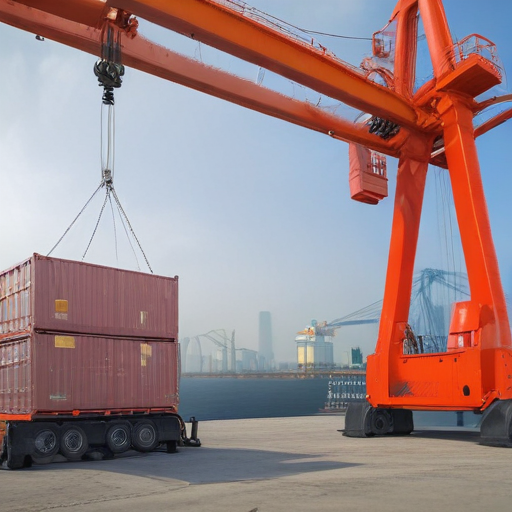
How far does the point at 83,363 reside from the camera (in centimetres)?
1302

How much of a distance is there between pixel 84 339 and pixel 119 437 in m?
2.17

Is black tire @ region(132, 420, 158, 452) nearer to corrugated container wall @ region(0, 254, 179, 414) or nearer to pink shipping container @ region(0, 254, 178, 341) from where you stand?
corrugated container wall @ region(0, 254, 179, 414)

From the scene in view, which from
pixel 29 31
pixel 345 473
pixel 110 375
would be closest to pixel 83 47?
pixel 29 31

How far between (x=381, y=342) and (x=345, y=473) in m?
8.49

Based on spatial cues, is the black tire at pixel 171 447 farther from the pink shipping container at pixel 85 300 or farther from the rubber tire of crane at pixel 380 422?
the rubber tire of crane at pixel 380 422

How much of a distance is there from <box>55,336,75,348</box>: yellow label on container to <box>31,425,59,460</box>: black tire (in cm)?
161

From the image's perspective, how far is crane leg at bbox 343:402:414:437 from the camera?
17.1 m

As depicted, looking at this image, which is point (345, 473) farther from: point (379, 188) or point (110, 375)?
point (379, 188)

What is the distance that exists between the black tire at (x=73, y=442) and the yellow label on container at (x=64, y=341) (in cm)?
159

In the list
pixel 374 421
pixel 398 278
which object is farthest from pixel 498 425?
pixel 398 278

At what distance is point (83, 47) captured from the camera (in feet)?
42.6

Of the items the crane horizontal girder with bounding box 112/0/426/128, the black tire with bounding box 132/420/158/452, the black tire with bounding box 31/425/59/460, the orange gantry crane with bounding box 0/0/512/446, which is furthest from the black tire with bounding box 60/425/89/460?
the crane horizontal girder with bounding box 112/0/426/128

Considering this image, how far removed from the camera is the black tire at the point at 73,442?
481 inches

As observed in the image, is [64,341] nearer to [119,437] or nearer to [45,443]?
[45,443]
